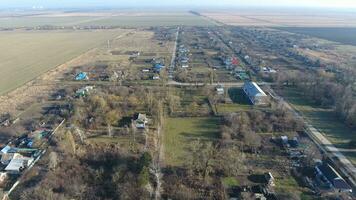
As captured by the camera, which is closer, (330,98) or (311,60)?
(330,98)

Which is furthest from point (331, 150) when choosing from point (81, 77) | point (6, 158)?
point (81, 77)

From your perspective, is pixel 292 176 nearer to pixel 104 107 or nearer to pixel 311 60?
pixel 104 107

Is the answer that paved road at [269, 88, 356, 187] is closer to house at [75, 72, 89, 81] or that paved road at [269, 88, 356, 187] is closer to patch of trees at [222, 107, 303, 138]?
patch of trees at [222, 107, 303, 138]

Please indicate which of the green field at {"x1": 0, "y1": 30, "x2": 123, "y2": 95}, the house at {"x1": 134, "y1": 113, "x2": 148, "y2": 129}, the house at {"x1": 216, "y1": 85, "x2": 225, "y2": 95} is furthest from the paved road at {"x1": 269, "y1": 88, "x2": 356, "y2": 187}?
the green field at {"x1": 0, "y1": 30, "x2": 123, "y2": 95}

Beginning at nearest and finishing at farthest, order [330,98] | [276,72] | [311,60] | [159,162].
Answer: [159,162] → [330,98] → [276,72] → [311,60]

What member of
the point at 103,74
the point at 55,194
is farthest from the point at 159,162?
the point at 103,74

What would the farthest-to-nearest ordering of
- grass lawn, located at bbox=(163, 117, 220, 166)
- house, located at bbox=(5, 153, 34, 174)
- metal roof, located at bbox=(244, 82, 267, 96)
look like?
metal roof, located at bbox=(244, 82, 267, 96)
grass lawn, located at bbox=(163, 117, 220, 166)
house, located at bbox=(5, 153, 34, 174)

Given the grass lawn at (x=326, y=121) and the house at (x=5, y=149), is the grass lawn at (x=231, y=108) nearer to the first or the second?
the grass lawn at (x=326, y=121)
